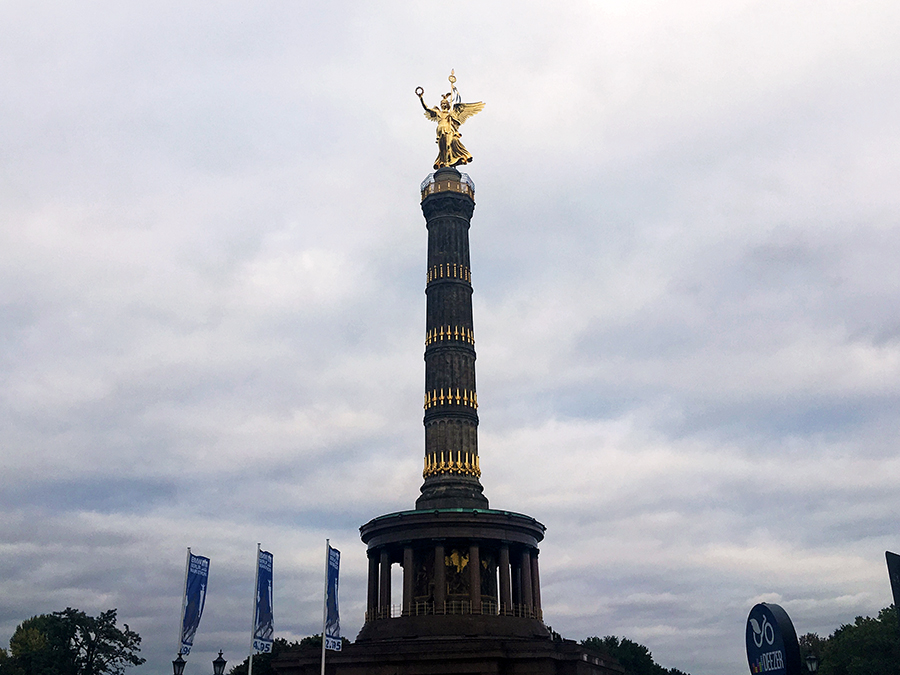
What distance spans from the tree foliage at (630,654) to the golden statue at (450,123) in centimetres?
5404

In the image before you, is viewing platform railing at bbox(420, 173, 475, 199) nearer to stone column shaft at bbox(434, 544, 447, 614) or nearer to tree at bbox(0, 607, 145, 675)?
stone column shaft at bbox(434, 544, 447, 614)

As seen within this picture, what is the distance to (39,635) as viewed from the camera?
79750 millimetres

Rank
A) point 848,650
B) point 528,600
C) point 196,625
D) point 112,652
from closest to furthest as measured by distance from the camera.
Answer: point 196,625 < point 528,600 < point 848,650 < point 112,652

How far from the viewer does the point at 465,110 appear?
64938mm

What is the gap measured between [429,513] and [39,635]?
5048cm

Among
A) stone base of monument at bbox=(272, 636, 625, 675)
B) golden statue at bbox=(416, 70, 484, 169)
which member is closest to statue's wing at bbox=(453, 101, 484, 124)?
golden statue at bbox=(416, 70, 484, 169)

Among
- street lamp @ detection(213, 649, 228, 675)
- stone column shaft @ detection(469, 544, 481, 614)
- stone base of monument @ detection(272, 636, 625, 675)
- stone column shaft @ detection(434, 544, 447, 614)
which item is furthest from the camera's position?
stone column shaft @ detection(469, 544, 481, 614)

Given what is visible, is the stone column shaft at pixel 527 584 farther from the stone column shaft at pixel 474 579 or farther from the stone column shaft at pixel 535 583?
the stone column shaft at pixel 474 579

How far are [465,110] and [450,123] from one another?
5.19ft

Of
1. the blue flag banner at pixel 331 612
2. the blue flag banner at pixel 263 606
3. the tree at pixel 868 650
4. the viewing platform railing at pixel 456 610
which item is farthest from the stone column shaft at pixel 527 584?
the tree at pixel 868 650

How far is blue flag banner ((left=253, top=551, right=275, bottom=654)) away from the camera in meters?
35.1

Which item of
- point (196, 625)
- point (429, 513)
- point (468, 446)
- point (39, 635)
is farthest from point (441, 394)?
point (39, 635)

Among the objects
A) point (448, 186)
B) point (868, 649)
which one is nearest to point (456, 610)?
point (448, 186)

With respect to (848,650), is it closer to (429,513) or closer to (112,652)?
(429,513)
